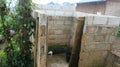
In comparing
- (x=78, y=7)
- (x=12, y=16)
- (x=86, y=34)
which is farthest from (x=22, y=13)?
(x=78, y=7)

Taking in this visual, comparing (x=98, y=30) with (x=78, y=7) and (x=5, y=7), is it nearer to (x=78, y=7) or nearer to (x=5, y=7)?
(x=5, y=7)

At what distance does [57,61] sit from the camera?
493 cm

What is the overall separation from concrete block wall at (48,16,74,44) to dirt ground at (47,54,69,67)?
1.79ft

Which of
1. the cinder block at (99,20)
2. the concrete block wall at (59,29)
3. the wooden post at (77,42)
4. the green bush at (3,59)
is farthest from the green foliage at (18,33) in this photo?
the cinder block at (99,20)

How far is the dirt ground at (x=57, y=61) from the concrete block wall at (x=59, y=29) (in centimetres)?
55

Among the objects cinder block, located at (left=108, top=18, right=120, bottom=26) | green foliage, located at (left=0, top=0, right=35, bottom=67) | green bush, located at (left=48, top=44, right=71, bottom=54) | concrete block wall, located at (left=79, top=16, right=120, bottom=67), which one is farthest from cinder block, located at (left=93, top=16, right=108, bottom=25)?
green bush, located at (left=48, top=44, right=71, bottom=54)

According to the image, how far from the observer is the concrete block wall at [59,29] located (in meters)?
5.15

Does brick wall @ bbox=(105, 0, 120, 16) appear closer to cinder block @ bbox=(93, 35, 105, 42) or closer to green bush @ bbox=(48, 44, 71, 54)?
green bush @ bbox=(48, 44, 71, 54)

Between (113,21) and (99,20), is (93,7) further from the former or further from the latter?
(99,20)

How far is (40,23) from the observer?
3107mm

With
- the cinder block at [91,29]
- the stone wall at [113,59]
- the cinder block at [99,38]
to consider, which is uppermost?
the cinder block at [91,29]

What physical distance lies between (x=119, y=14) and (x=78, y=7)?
4034mm

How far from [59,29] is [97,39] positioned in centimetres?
217

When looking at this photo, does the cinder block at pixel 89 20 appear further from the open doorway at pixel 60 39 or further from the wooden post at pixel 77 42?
the open doorway at pixel 60 39
